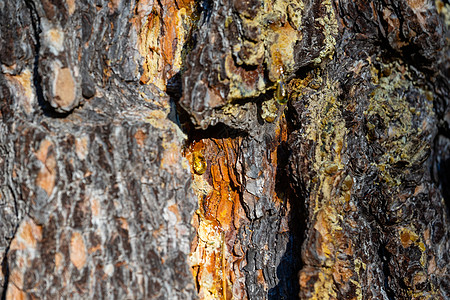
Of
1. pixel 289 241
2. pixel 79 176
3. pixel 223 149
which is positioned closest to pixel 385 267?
pixel 289 241

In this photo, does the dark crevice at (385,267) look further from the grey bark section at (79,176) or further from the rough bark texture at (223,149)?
the grey bark section at (79,176)

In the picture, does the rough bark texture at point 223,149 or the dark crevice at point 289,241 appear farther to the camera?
the dark crevice at point 289,241

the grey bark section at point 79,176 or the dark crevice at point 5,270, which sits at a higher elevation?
the grey bark section at point 79,176

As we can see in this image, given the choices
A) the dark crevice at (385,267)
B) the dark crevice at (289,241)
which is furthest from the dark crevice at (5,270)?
the dark crevice at (385,267)

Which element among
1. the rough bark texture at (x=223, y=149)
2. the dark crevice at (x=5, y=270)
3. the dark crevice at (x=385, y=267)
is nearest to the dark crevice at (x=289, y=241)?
the rough bark texture at (x=223, y=149)

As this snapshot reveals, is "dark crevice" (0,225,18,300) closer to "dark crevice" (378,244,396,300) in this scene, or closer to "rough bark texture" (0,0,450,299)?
"rough bark texture" (0,0,450,299)

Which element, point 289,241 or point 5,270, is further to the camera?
point 289,241

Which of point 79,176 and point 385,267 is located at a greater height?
point 79,176

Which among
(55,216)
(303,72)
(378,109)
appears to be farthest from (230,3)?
(55,216)

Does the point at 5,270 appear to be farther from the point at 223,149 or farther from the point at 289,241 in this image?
the point at 289,241
